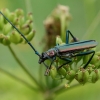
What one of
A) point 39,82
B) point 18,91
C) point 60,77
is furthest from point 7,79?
point 60,77

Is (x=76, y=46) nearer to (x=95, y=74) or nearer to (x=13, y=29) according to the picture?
(x=95, y=74)

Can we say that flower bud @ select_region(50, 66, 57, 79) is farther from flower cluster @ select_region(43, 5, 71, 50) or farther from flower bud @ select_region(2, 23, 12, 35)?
flower cluster @ select_region(43, 5, 71, 50)

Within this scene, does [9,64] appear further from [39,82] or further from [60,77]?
[60,77]

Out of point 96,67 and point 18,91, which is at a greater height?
point 18,91

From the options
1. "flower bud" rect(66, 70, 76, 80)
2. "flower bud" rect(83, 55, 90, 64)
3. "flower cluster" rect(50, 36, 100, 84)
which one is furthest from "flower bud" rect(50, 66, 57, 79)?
"flower bud" rect(83, 55, 90, 64)

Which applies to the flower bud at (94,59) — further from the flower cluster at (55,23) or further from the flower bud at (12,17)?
the flower cluster at (55,23)
